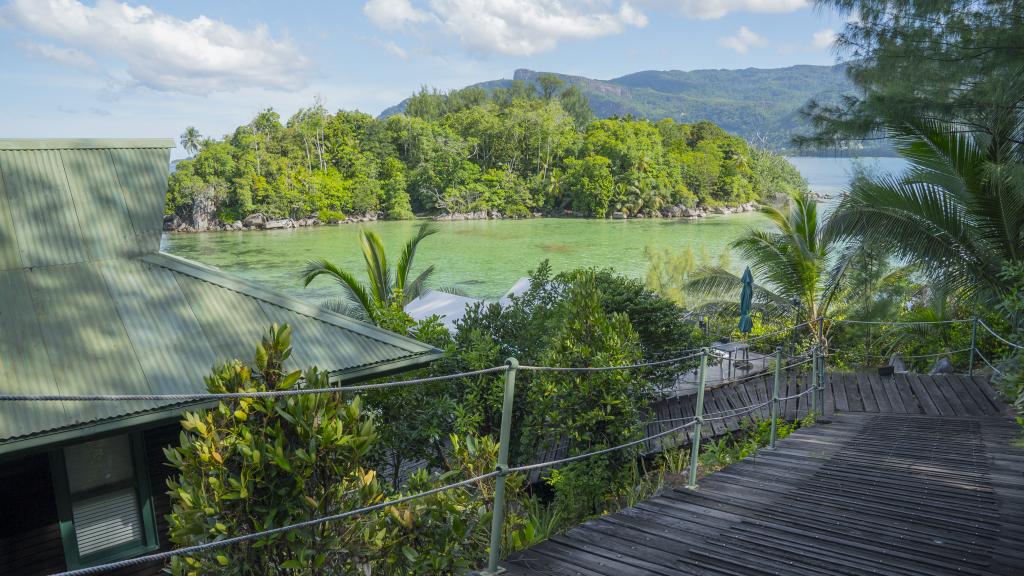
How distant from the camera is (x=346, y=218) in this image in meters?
64.9

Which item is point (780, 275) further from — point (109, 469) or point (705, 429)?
point (109, 469)

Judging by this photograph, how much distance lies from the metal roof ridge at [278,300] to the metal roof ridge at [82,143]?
105 cm

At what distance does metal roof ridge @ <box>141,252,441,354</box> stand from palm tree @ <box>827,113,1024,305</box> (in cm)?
707

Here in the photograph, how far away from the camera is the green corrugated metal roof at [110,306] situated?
4.84 m

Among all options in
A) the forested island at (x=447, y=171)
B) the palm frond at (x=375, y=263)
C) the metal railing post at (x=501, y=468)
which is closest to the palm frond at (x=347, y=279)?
the palm frond at (x=375, y=263)

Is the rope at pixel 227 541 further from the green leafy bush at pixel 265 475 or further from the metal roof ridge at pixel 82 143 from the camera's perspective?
the metal roof ridge at pixel 82 143

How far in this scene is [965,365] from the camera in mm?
10906

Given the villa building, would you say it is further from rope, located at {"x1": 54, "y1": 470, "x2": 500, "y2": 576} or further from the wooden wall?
rope, located at {"x1": 54, "y1": 470, "x2": 500, "y2": 576}

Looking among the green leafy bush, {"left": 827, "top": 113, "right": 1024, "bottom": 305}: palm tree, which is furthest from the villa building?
{"left": 827, "top": 113, "right": 1024, "bottom": 305}: palm tree

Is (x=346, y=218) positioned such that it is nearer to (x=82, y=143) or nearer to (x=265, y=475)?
(x=82, y=143)

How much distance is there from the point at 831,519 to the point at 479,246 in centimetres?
4990

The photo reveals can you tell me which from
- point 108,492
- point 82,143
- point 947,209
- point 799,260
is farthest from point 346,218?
→ point 108,492

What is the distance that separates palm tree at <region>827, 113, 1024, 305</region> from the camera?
8953mm

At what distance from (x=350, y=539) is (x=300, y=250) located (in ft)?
167
